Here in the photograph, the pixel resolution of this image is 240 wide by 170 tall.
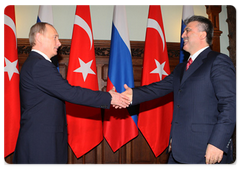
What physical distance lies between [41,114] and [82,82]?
1.16 meters

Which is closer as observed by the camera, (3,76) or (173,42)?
(3,76)

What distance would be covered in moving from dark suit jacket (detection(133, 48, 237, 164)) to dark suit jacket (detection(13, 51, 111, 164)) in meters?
0.97

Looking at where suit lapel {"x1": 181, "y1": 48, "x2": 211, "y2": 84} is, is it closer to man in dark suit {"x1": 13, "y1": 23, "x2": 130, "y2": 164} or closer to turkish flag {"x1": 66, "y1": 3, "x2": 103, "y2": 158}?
man in dark suit {"x1": 13, "y1": 23, "x2": 130, "y2": 164}

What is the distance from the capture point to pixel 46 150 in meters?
1.75

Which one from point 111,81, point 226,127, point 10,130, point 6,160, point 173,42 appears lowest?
point 6,160

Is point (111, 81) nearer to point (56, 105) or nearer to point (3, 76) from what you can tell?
point (56, 105)

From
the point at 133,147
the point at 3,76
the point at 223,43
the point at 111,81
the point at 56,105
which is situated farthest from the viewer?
the point at 223,43

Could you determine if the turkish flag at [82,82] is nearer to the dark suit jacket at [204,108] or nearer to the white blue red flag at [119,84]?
the white blue red flag at [119,84]

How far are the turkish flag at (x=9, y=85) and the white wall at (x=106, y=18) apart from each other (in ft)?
1.81

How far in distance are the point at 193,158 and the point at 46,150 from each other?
1199 millimetres

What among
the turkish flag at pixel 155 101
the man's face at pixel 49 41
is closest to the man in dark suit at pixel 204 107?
the turkish flag at pixel 155 101

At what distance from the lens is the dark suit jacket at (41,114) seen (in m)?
1.73

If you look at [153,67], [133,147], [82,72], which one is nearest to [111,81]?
[82,72]

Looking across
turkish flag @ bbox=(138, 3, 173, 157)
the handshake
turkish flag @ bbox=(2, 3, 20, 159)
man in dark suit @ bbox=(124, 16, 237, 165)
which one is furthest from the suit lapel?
turkish flag @ bbox=(2, 3, 20, 159)
